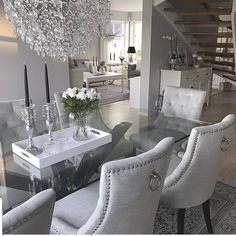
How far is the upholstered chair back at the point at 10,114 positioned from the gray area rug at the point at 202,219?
1641mm

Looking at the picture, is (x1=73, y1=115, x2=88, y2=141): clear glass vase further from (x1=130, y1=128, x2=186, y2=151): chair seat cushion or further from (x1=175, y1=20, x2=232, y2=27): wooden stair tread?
(x1=175, y1=20, x2=232, y2=27): wooden stair tread

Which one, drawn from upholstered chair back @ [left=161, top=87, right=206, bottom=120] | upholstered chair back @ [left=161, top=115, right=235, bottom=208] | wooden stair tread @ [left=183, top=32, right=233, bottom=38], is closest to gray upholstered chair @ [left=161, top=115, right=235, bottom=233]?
upholstered chair back @ [left=161, top=115, right=235, bottom=208]

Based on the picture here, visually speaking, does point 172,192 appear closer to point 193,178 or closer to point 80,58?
point 193,178

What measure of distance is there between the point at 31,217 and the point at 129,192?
400mm

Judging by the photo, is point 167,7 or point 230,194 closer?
point 230,194

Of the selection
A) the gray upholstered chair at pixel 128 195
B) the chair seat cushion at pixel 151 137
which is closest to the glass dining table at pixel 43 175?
the gray upholstered chair at pixel 128 195

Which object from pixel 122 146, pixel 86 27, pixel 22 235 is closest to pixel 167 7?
pixel 86 27

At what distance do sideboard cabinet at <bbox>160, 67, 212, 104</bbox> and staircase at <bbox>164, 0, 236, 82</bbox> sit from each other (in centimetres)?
56

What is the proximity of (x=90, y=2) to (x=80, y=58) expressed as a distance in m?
6.68

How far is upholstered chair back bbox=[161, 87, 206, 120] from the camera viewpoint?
2.68m

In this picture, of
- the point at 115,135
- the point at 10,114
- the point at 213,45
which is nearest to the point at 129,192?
the point at 115,135

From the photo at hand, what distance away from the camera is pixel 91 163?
67.8 inches

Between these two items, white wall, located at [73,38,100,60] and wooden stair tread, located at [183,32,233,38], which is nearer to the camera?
wooden stair tread, located at [183,32,233,38]

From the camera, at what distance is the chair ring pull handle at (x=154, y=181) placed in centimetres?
106
